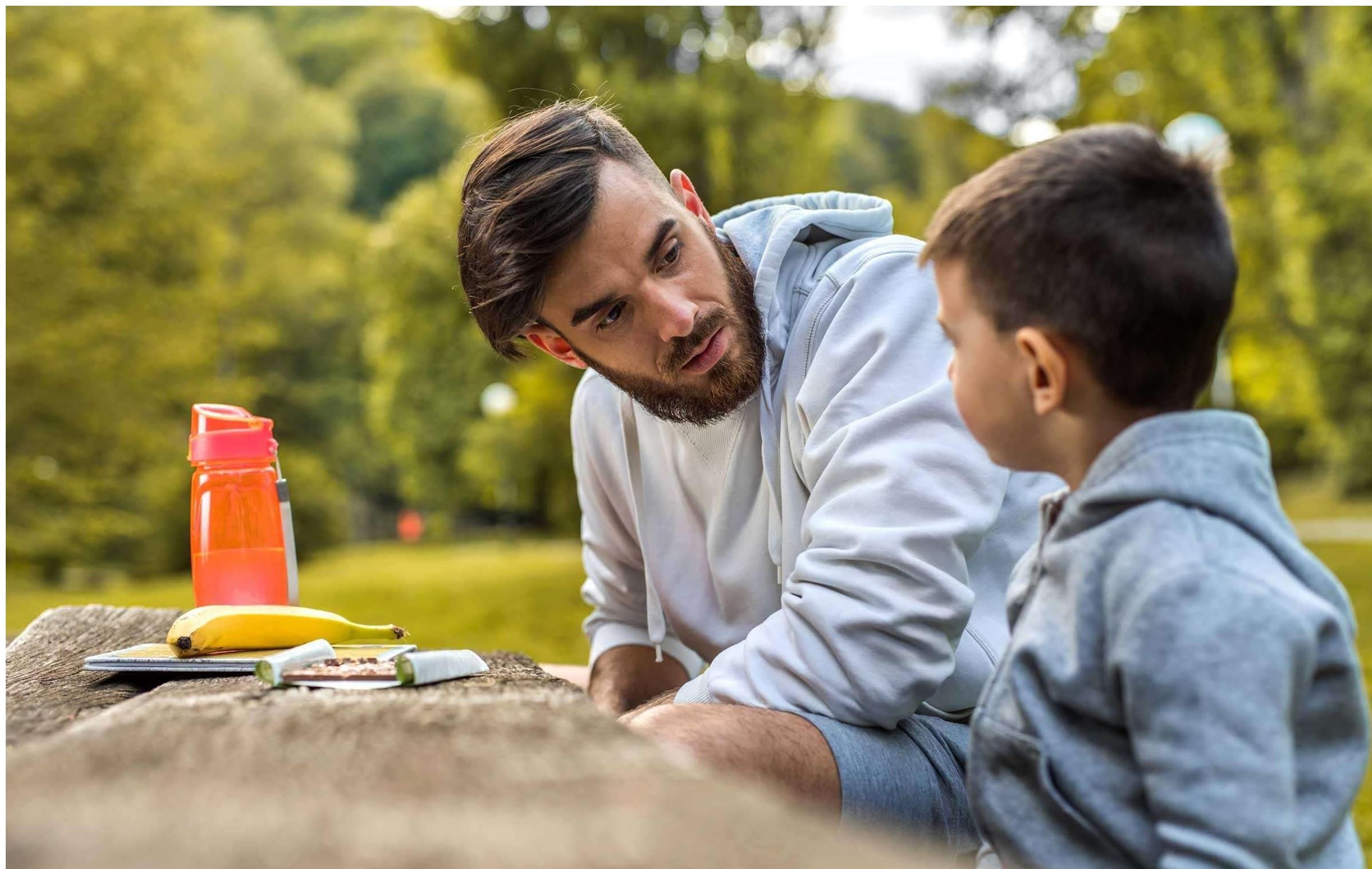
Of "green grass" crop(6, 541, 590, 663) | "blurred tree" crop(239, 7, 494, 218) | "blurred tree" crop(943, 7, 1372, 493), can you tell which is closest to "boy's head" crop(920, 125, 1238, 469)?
"green grass" crop(6, 541, 590, 663)

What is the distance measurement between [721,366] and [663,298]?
16 centimetres

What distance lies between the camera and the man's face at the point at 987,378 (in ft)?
4.62

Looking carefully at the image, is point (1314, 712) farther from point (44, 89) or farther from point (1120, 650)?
point (44, 89)

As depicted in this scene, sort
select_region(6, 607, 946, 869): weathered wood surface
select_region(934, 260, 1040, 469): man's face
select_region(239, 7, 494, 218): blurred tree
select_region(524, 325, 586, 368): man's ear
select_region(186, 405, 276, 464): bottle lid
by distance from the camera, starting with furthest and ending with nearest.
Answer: select_region(239, 7, 494, 218): blurred tree
select_region(524, 325, 586, 368): man's ear
select_region(186, 405, 276, 464): bottle lid
select_region(934, 260, 1040, 469): man's face
select_region(6, 607, 946, 869): weathered wood surface

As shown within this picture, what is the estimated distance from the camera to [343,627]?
6.70 feet

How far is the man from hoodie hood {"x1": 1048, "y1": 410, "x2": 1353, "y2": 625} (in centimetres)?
52

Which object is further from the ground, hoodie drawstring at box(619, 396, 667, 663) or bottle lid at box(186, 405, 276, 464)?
bottle lid at box(186, 405, 276, 464)

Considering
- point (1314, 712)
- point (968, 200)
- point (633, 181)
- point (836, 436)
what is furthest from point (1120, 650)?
point (633, 181)

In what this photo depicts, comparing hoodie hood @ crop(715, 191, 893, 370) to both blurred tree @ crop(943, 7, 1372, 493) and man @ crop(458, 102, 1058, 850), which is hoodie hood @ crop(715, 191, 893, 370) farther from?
blurred tree @ crop(943, 7, 1372, 493)

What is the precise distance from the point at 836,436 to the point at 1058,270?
2.32 feet

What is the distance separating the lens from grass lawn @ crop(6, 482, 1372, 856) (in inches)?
365

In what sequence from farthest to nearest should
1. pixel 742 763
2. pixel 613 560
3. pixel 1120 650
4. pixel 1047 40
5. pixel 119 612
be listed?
pixel 1047 40
pixel 613 560
pixel 119 612
pixel 742 763
pixel 1120 650

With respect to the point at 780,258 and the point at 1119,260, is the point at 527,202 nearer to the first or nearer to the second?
the point at 780,258

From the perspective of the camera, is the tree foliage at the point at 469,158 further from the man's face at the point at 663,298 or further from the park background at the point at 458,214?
the man's face at the point at 663,298
